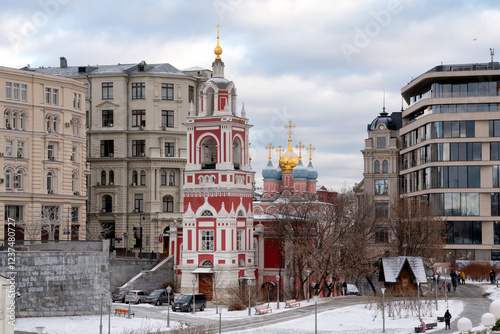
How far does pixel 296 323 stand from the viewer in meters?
62.0

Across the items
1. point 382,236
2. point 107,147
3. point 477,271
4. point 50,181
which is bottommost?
point 477,271

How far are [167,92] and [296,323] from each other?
51634 mm

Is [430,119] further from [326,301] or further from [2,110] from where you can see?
[2,110]

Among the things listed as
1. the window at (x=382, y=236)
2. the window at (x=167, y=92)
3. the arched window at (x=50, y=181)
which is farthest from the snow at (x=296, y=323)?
the window at (x=167, y=92)

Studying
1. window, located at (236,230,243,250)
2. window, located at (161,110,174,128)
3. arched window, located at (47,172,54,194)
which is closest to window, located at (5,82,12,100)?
arched window, located at (47,172,54,194)

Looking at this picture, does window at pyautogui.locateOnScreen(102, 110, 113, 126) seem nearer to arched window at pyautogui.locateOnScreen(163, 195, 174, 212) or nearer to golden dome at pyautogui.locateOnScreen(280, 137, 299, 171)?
arched window at pyautogui.locateOnScreen(163, 195, 174, 212)

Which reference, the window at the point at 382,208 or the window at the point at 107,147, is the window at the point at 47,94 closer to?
the window at the point at 107,147

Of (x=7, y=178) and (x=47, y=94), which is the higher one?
(x=47, y=94)

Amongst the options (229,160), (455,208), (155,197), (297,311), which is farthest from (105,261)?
(455,208)

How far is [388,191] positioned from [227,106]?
48603mm

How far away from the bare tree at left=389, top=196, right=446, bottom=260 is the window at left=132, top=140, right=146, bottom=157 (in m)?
30.2

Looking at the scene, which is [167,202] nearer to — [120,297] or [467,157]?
[120,297]

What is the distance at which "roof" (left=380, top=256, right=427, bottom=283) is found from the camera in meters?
74.1

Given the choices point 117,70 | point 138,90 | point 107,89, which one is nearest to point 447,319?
point 138,90
